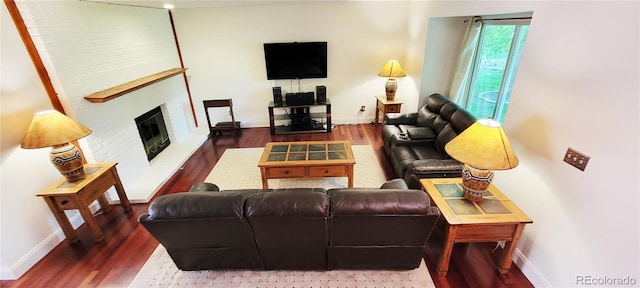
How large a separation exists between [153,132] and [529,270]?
17.0 ft

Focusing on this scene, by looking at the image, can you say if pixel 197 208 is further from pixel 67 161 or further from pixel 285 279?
pixel 67 161

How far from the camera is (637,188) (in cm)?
139

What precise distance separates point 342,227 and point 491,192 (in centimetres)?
139

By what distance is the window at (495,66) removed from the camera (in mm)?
2963

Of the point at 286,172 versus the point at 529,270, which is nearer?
the point at 529,270

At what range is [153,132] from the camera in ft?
14.2

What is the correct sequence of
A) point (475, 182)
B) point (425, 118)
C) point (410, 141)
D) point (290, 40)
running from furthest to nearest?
point (290, 40)
point (425, 118)
point (410, 141)
point (475, 182)

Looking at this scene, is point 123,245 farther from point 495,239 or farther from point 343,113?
point 343,113

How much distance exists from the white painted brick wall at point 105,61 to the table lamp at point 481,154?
3.80 meters

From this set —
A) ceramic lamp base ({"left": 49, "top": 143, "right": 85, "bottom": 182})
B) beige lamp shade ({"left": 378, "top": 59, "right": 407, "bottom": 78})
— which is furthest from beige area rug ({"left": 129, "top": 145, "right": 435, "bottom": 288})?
beige lamp shade ({"left": 378, "top": 59, "right": 407, "bottom": 78})

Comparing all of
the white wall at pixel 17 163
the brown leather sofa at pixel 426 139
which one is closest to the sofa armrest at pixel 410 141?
the brown leather sofa at pixel 426 139

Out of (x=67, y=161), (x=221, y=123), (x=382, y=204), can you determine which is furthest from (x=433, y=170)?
(x=221, y=123)

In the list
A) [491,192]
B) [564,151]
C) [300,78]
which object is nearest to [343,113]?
[300,78]

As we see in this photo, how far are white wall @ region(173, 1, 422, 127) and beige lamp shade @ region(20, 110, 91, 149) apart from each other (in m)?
3.12
